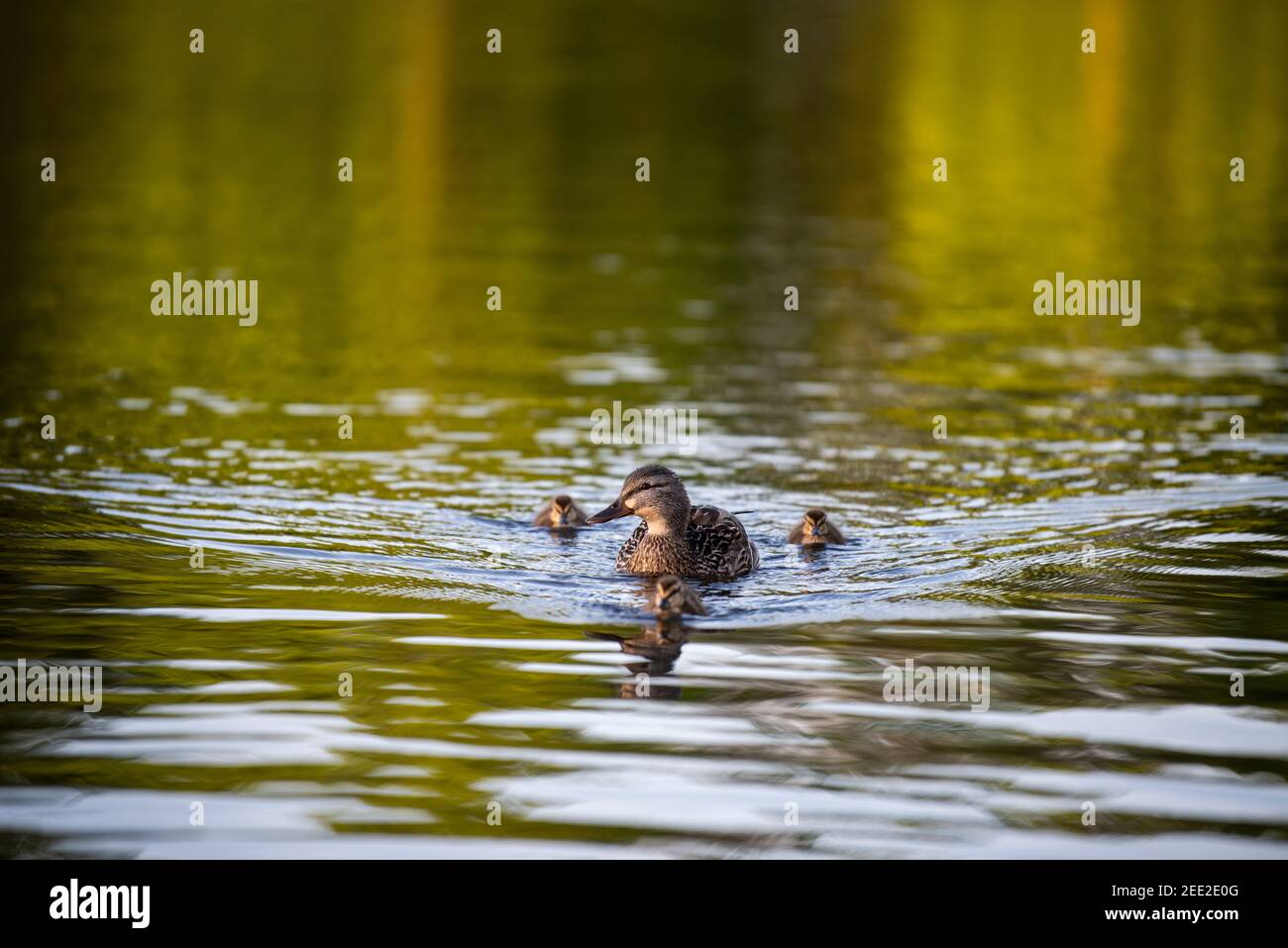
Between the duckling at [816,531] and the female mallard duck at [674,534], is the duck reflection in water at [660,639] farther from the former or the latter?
the duckling at [816,531]

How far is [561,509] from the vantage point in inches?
628

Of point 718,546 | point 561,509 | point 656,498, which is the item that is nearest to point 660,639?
point 718,546

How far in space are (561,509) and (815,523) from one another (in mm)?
2209

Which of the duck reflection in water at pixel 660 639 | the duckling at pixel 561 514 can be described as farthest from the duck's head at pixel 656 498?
the duckling at pixel 561 514

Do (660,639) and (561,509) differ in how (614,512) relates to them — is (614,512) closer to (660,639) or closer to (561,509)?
(561,509)

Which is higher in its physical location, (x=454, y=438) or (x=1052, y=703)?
(x=454, y=438)

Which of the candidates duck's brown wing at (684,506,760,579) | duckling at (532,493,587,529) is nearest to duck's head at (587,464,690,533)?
duck's brown wing at (684,506,760,579)

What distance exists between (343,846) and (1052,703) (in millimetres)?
4643

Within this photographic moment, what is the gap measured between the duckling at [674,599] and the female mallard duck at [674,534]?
1.07 metres

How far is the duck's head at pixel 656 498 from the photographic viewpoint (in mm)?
14961

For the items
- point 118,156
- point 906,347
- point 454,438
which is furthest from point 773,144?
point 454,438

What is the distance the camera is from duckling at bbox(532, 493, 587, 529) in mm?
15969

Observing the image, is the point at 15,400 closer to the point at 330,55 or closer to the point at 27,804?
the point at 27,804

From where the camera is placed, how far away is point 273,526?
1566cm
